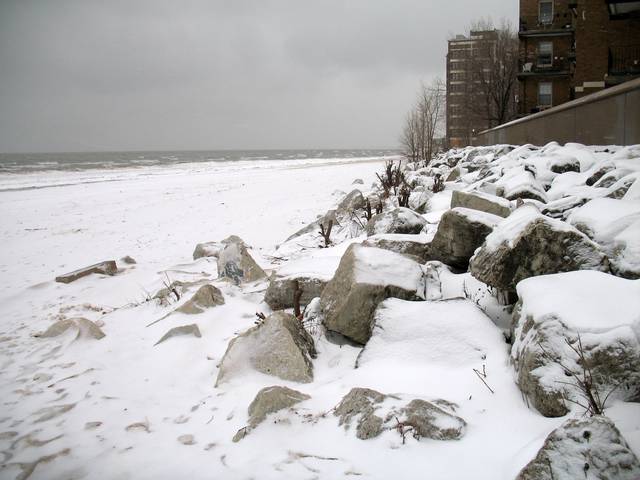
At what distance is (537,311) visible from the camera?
228 centimetres

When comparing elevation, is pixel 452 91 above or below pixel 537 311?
above

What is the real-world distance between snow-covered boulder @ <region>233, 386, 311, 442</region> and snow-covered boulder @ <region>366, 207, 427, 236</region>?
2.89m

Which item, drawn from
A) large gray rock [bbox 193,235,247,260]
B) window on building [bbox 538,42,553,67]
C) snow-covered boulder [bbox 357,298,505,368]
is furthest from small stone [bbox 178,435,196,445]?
window on building [bbox 538,42,553,67]

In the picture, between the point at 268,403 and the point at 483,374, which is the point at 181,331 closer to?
the point at 268,403

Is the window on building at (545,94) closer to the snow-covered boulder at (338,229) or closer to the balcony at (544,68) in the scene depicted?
the balcony at (544,68)

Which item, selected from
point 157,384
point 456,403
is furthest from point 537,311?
point 157,384

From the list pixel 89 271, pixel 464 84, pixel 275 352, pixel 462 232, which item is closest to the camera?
pixel 275 352

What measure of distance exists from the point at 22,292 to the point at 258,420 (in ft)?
18.8

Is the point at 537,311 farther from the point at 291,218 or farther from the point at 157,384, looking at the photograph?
the point at 291,218

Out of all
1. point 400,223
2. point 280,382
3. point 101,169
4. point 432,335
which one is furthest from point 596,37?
point 101,169

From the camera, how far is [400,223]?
520 centimetres

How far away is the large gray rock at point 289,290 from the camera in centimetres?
409

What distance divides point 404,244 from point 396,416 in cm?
226

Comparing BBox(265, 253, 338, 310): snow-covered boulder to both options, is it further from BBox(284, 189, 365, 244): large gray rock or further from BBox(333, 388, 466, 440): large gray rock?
BBox(284, 189, 365, 244): large gray rock
